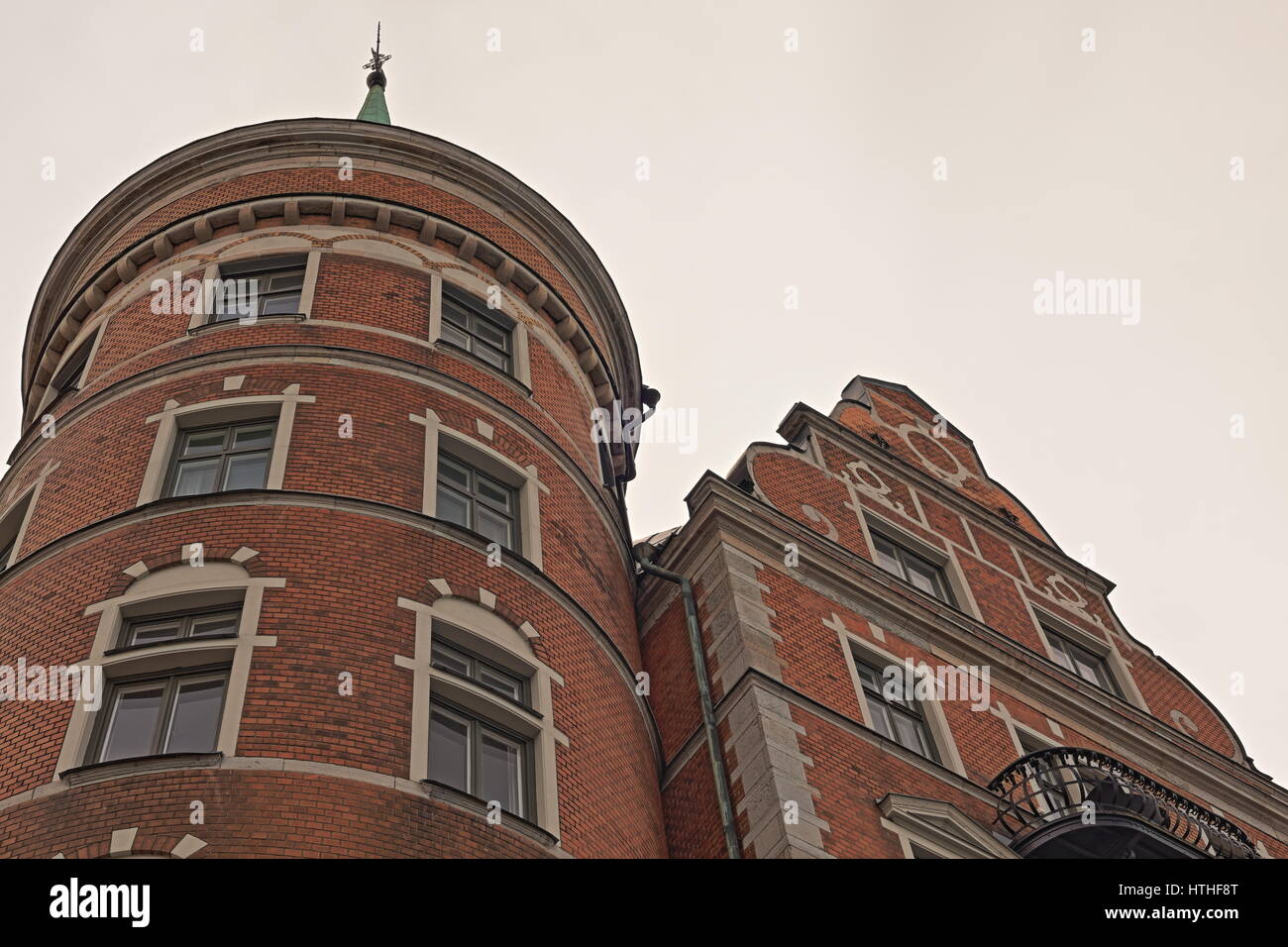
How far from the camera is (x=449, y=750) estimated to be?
15609 millimetres

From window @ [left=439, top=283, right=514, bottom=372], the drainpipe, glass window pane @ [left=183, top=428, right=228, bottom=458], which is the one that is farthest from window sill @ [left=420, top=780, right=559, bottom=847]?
window @ [left=439, top=283, right=514, bottom=372]

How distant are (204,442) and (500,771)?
19.9 ft

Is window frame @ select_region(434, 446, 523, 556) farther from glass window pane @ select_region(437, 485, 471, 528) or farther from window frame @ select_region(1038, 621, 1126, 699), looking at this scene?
window frame @ select_region(1038, 621, 1126, 699)

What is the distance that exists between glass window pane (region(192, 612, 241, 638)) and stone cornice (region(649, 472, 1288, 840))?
749cm

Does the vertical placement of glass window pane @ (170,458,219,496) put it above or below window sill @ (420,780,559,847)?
above

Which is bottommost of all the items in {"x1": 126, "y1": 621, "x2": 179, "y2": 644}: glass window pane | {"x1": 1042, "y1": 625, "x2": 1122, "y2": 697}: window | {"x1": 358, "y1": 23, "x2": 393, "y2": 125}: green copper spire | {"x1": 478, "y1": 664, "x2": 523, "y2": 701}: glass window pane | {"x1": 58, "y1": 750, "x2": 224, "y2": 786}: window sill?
{"x1": 58, "y1": 750, "x2": 224, "y2": 786}: window sill

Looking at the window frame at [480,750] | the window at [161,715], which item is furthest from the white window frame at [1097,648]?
the window at [161,715]

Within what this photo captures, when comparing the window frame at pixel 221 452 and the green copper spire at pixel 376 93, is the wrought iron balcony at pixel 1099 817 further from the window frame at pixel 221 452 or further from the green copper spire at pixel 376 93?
the green copper spire at pixel 376 93

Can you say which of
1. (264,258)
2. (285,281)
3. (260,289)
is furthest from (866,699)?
(264,258)

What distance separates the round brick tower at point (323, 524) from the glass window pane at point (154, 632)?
0.04 metres

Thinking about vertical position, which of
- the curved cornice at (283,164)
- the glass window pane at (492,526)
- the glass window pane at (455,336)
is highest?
the curved cornice at (283,164)

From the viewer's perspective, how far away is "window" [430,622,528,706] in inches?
648

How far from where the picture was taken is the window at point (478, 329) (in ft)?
74.0
